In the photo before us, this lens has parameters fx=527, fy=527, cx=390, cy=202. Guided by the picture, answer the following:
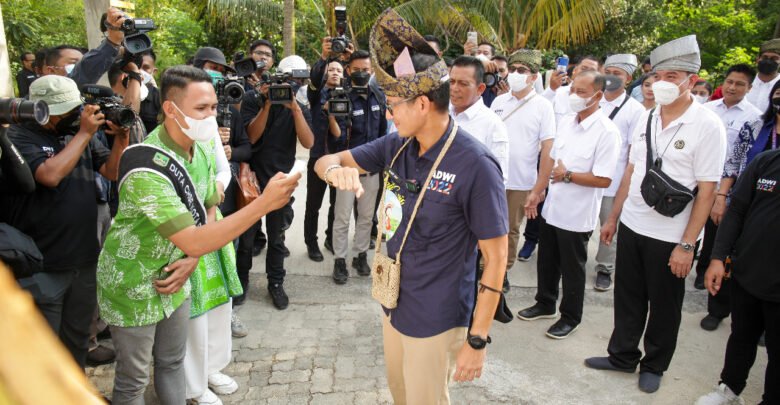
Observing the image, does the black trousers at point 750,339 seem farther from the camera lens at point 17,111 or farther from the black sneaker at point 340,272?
the camera lens at point 17,111

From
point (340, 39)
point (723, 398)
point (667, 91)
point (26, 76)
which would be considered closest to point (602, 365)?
point (723, 398)

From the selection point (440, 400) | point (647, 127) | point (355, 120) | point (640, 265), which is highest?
point (647, 127)

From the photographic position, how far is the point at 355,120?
5789 mm

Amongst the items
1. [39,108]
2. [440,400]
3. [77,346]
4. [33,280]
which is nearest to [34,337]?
[440,400]

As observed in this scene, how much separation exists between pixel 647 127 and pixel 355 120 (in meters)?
2.99

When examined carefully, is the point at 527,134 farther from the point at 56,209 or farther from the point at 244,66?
the point at 56,209

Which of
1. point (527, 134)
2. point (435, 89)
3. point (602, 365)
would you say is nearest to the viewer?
point (435, 89)

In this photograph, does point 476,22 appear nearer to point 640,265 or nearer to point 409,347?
point 640,265

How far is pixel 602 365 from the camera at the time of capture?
4.20 metres

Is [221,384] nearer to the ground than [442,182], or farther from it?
nearer to the ground

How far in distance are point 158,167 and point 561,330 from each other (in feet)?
11.9

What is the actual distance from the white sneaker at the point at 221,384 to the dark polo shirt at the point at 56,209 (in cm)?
114

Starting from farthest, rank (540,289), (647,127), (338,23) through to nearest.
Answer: (338,23), (540,289), (647,127)

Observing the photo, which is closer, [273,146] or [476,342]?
[476,342]
